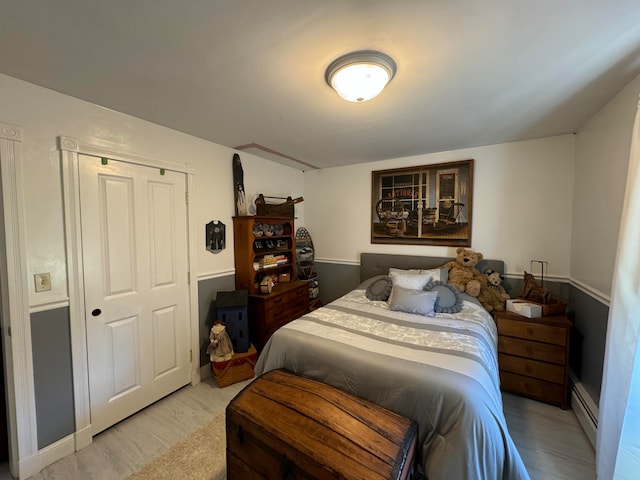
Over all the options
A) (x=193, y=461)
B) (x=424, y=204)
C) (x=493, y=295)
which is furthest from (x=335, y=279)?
(x=193, y=461)

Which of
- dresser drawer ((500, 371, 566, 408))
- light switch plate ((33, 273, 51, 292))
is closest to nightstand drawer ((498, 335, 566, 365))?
dresser drawer ((500, 371, 566, 408))

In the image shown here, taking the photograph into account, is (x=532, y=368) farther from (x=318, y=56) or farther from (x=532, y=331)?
(x=318, y=56)

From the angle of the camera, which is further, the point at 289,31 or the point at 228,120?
the point at 228,120

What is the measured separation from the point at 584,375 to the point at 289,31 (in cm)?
321

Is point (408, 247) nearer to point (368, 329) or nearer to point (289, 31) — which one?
point (368, 329)

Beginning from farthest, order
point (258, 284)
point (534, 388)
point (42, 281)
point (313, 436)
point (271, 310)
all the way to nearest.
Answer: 1. point (258, 284)
2. point (271, 310)
3. point (534, 388)
4. point (42, 281)
5. point (313, 436)

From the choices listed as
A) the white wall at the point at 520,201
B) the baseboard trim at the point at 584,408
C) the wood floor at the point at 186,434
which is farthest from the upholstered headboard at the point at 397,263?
the wood floor at the point at 186,434

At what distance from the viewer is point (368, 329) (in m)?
1.92

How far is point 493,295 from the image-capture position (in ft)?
8.14

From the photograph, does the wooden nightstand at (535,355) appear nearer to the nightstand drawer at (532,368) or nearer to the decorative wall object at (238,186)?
the nightstand drawer at (532,368)

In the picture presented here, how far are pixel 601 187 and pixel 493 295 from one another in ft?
3.91

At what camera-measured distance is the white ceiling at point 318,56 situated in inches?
40.8

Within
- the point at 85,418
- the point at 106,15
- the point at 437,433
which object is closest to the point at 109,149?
the point at 106,15

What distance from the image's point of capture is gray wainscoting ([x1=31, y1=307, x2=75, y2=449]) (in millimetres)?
1598
